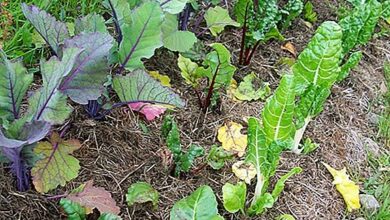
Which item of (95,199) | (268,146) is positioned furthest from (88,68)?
(268,146)

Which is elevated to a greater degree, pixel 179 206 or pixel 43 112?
pixel 43 112

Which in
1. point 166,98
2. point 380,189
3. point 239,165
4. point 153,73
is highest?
point 166,98

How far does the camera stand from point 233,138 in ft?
8.36

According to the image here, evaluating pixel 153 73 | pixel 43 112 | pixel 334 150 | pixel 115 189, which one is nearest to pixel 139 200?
pixel 115 189

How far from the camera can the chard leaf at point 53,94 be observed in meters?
1.88

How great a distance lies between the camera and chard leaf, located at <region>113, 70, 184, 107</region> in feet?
6.99

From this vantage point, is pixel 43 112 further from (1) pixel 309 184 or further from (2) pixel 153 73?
(1) pixel 309 184

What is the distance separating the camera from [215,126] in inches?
103

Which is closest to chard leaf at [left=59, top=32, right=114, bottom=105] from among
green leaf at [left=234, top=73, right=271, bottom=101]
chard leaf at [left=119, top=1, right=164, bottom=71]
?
chard leaf at [left=119, top=1, right=164, bottom=71]

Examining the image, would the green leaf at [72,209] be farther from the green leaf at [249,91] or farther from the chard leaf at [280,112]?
the green leaf at [249,91]

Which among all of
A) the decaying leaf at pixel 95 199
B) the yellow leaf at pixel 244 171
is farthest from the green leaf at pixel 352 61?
the decaying leaf at pixel 95 199

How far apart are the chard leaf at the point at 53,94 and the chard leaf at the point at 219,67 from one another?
2.35 feet

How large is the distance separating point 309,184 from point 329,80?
1.43 feet

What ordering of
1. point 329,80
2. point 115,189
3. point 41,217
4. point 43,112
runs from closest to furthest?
point 43,112 < point 41,217 < point 115,189 < point 329,80
